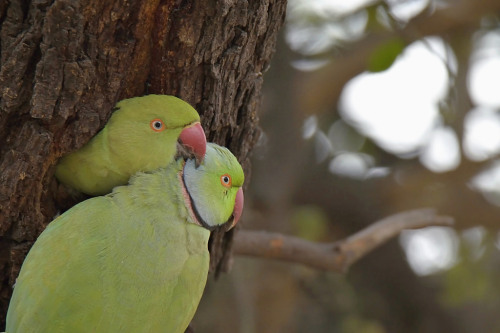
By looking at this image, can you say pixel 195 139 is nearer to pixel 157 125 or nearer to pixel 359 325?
pixel 157 125

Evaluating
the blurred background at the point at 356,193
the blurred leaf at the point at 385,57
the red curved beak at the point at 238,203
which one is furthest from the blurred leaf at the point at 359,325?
the red curved beak at the point at 238,203

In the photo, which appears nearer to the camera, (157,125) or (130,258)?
(130,258)

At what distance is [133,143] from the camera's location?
1.93 metres

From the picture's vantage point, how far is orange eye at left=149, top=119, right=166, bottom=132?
1.94m

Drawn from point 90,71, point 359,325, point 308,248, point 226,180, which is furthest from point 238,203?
point 359,325

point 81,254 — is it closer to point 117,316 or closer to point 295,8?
point 117,316

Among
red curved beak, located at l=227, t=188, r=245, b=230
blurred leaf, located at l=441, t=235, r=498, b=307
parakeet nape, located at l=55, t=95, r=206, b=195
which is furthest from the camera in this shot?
blurred leaf, located at l=441, t=235, r=498, b=307

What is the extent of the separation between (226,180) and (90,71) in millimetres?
527

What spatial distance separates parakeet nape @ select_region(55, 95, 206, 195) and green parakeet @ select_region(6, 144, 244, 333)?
0.05 m

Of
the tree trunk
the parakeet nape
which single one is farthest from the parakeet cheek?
the tree trunk

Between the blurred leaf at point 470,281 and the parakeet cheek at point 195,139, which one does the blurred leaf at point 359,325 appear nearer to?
the blurred leaf at point 470,281

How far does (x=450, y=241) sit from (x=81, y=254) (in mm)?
4644

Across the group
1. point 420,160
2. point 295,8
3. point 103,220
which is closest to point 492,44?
point 420,160

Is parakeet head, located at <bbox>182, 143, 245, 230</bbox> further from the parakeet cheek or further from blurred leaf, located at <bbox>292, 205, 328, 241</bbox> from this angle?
blurred leaf, located at <bbox>292, 205, 328, 241</bbox>
